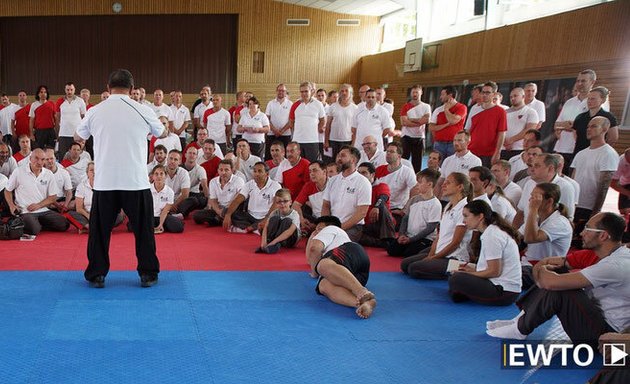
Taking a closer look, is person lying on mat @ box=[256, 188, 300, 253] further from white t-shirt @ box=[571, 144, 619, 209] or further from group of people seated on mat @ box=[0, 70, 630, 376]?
white t-shirt @ box=[571, 144, 619, 209]

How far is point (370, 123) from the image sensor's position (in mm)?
8719

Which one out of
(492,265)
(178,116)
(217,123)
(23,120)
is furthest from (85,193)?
(492,265)

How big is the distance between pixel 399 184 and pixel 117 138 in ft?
13.4

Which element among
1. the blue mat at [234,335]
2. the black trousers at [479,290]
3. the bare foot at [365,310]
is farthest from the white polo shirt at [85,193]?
the black trousers at [479,290]

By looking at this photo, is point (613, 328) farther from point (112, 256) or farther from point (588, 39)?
point (588, 39)

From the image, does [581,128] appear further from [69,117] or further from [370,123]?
[69,117]

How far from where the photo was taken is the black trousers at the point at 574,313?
333 centimetres

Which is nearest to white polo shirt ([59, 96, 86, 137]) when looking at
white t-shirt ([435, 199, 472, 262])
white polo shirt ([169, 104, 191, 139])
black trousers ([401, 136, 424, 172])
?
white polo shirt ([169, 104, 191, 139])

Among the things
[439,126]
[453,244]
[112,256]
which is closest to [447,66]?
[439,126]

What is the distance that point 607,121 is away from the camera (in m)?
6.01

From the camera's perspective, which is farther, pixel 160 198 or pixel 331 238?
pixel 160 198

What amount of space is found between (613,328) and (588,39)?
8.06m

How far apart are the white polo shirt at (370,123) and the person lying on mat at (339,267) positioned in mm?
4046

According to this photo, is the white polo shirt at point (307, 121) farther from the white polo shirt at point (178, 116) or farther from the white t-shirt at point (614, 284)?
the white t-shirt at point (614, 284)
